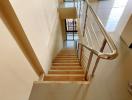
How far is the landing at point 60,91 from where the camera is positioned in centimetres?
161

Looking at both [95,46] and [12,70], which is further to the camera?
[95,46]

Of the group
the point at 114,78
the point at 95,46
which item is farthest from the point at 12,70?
the point at 95,46

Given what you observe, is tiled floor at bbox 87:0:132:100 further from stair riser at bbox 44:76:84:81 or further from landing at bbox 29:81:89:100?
stair riser at bbox 44:76:84:81

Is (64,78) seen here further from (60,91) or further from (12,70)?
(12,70)

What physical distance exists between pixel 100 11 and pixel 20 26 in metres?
2.67

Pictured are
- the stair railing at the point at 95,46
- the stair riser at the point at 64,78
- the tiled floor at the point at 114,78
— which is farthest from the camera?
the stair riser at the point at 64,78

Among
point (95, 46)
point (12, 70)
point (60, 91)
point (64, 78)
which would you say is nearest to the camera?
point (12, 70)

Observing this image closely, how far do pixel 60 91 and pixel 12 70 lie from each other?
62 cm

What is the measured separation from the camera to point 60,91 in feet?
5.50

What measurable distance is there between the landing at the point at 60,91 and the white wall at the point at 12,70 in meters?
0.11

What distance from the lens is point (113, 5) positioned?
150 inches

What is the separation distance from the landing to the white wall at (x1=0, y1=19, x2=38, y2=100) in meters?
0.11

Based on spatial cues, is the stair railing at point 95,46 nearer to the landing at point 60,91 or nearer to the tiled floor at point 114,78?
the tiled floor at point 114,78

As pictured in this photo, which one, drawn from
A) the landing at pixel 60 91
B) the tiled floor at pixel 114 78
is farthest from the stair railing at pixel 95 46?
the landing at pixel 60 91
